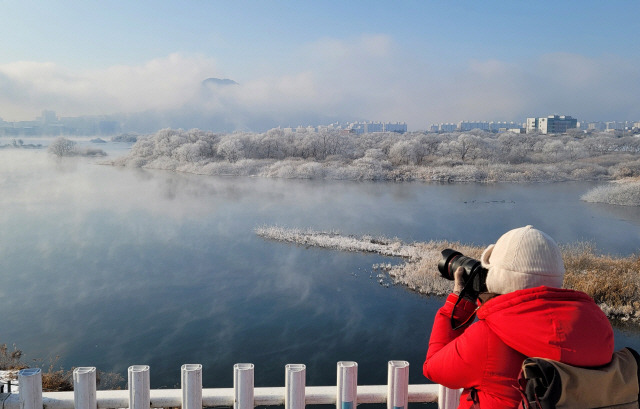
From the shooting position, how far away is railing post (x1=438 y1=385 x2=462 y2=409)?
4.33 feet

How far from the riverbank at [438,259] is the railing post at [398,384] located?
14.2 ft

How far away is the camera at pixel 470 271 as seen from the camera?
0.94m

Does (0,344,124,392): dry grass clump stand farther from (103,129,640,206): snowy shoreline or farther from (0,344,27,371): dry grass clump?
(103,129,640,206): snowy shoreline

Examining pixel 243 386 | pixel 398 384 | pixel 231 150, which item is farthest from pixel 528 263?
pixel 231 150

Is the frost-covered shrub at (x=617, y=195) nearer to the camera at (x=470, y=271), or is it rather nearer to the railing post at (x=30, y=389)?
the camera at (x=470, y=271)

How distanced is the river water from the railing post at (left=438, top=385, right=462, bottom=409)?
2.37 m

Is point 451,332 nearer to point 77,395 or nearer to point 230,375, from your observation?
point 77,395

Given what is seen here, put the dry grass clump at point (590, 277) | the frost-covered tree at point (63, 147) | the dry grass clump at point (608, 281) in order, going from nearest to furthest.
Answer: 1. the dry grass clump at point (608, 281)
2. the dry grass clump at point (590, 277)
3. the frost-covered tree at point (63, 147)

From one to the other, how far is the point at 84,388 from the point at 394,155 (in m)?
18.1

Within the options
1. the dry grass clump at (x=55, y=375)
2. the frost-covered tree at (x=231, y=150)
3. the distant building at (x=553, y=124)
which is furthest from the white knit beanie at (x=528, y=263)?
the distant building at (x=553, y=124)

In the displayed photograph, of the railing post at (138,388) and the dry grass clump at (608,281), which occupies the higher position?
the railing post at (138,388)

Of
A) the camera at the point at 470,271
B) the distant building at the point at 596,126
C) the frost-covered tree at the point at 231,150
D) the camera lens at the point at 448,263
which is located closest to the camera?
the camera at the point at 470,271

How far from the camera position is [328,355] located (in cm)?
407

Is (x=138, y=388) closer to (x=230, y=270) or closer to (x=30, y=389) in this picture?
(x=30, y=389)
